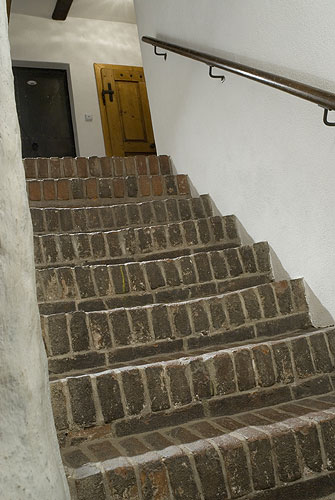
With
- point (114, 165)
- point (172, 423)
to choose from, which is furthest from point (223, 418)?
point (114, 165)

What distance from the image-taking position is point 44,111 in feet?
19.6

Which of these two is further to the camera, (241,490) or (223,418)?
(223,418)

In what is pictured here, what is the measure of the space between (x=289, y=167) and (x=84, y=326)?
1.17 meters

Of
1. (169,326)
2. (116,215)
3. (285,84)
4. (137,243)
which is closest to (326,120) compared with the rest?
(285,84)

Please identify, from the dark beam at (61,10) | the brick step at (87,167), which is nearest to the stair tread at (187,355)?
the brick step at (87,167)

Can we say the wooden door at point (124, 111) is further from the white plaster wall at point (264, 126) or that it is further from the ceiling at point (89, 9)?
the white plaster wall at point (264, 126)

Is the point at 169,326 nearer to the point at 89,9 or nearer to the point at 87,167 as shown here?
the point at 87,167

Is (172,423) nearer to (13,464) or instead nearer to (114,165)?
(13,464)

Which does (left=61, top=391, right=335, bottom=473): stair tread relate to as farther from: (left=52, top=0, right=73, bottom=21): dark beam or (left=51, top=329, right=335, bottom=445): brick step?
(left=52, top=0, right=73, bottom=21): dark beam

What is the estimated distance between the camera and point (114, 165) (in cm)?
362

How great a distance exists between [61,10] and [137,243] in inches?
168

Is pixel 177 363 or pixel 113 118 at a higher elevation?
pixel 113 118

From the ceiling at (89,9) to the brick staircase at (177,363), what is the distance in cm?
Answer: 392

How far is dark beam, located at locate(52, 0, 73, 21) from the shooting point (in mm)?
5752
